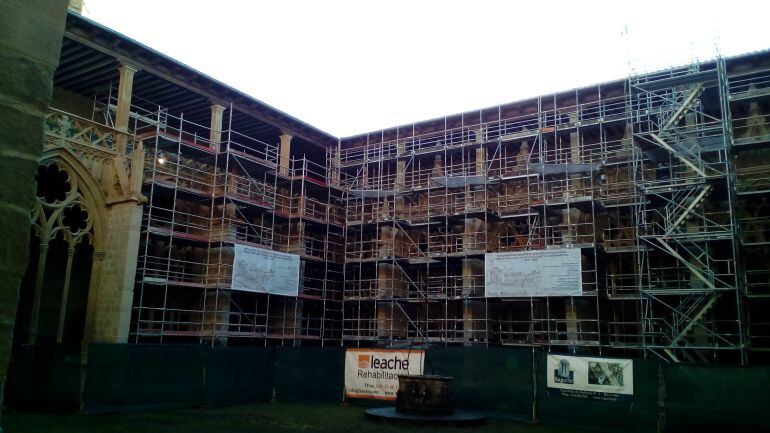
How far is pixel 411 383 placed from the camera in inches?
800

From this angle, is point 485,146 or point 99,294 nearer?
point 99,294

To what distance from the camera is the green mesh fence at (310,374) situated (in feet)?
81.4

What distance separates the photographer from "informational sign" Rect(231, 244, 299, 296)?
30.7 metres

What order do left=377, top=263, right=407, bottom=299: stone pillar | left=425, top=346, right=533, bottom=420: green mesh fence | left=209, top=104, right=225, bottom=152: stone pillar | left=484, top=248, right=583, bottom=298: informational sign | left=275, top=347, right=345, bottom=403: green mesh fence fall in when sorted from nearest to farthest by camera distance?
left=425, top=346, right=533, bottom=420: green mesh fence → left=275, top=347, right=345, bottom=403: green mesh fence → left=484, top=248, right=583, bottom=298: informational sign → left=209, top=104, right=225, bottom=152: stone pillar → left=377, top=263, right=407, bottom=299: stone pillar

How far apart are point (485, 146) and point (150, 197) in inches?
689

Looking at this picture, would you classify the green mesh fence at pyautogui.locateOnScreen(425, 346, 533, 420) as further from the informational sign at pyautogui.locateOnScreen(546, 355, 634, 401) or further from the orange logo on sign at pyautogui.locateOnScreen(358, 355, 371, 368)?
the orange logo on sign at pyautogui.locateOnScreen(358, 355, 371, 368)

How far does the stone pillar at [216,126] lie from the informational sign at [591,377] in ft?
65.0

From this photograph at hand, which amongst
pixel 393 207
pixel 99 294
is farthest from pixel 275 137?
pixel 99 294

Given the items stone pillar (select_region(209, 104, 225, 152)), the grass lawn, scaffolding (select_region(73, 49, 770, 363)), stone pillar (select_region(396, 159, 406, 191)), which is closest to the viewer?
the grass lawn

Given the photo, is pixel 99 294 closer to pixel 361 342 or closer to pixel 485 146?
pixel 361 342

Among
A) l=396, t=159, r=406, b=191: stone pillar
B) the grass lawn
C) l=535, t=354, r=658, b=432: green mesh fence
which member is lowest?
the grass lawn

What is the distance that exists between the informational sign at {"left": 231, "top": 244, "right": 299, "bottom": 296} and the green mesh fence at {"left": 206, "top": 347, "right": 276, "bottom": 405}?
617cm

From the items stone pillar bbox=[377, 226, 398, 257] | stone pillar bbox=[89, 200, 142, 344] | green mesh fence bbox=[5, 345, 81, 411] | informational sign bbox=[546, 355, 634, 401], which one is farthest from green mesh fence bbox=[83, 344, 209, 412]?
stone pillar bbox=[377, 226, 398, 257]

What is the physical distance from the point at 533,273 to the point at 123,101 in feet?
65.0
